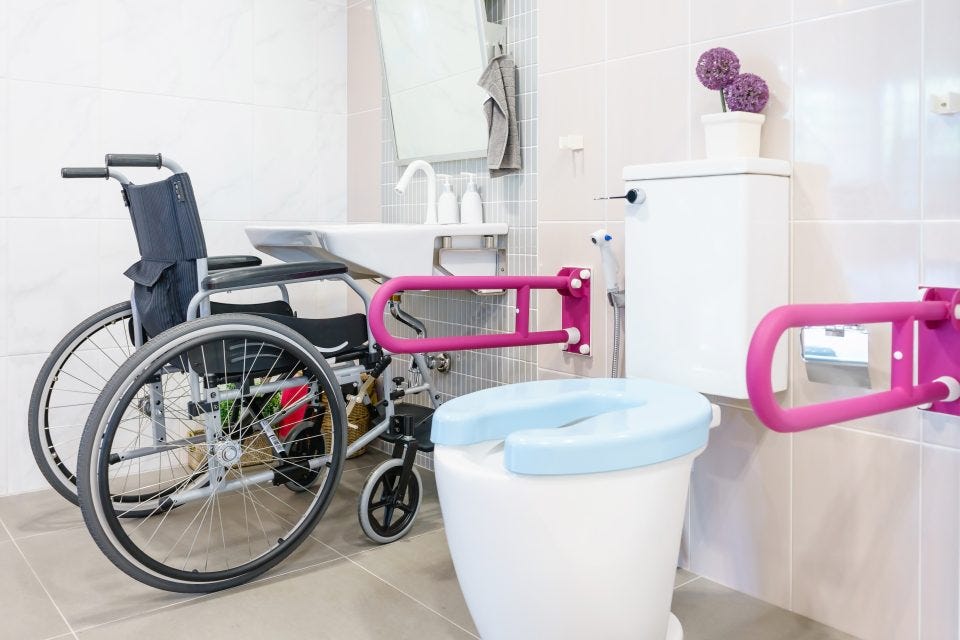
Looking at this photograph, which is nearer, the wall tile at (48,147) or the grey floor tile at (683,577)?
the grey floor tile at (683,577)

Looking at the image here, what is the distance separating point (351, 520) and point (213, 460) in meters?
0.59

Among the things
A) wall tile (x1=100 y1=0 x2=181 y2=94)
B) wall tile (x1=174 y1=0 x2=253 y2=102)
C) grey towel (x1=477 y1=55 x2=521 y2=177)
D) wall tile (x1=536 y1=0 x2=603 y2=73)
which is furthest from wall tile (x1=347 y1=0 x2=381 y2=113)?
wall tile (x1=536 y1=0 x2=603 y2=73)

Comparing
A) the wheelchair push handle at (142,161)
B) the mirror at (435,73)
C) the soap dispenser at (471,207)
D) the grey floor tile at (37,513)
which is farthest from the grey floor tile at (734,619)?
the grey floor tile at (37,513)

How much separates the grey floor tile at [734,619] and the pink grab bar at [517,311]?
66 centimetres

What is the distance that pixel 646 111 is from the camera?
1.91 meters

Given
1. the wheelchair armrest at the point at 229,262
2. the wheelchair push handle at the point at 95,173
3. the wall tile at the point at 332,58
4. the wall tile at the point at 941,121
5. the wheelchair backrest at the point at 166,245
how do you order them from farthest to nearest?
the wall tile at the point at 332,58 → the wheelchair armrest at the point at 229,262 → the wheelchair push handle at the point at 95,173 → the wheelchair backrest at the point at 166,245 → the wall tile at the point at 941,121

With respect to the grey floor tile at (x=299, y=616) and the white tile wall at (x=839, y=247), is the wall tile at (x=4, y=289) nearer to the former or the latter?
the grey floor tile at (x=299, y=616)

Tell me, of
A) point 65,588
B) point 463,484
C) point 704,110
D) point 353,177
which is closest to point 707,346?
point 704,110

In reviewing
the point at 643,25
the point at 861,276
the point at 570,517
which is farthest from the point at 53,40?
the point at 861,276

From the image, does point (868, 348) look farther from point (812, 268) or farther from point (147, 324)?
point (147, 324)

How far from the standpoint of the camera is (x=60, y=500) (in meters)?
2.45

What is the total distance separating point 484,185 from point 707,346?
1.05m

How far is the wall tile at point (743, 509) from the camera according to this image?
1.71 meters

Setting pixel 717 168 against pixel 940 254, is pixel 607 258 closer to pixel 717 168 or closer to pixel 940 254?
pixel 717 168
